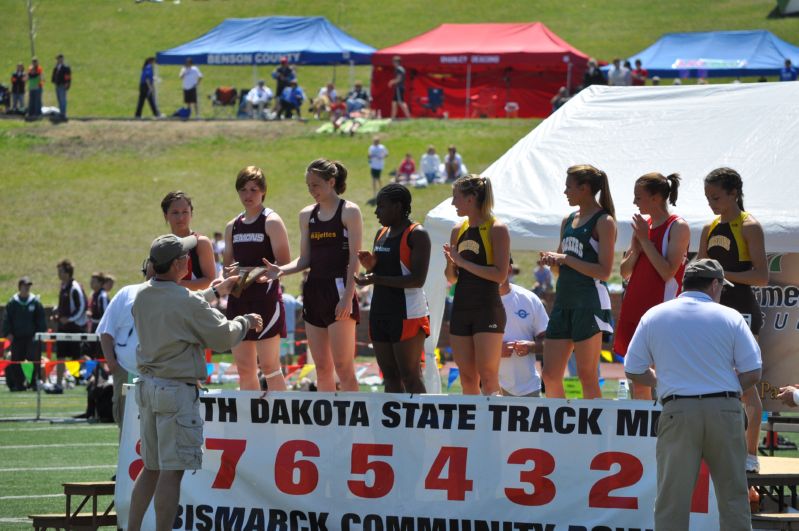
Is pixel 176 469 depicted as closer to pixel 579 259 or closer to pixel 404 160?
pixel 579 259

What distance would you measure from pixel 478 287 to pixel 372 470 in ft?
4.56

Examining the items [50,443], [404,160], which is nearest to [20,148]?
[404,160]

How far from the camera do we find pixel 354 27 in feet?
183

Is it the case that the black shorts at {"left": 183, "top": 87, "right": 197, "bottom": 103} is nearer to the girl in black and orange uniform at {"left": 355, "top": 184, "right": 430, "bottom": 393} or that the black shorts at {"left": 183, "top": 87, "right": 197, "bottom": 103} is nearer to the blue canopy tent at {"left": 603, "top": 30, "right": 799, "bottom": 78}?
the blue canopy tent at {"left": 603, "top": 30, "right": 799, "bottom": 78}

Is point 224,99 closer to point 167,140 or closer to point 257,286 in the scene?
point 167,140

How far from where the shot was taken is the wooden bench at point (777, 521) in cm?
687

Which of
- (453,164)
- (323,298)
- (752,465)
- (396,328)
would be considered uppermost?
(453,164)

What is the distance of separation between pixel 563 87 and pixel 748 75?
5558mm

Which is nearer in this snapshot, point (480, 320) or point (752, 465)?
point (752, 465)

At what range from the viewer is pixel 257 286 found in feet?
27.4

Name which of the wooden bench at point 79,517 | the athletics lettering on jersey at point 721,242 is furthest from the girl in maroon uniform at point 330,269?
the athletics lettering on jersey at point 721,242

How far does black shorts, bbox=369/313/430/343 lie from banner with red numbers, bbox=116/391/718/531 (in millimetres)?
508

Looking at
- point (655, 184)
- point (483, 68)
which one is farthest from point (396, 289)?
point (483, 68)

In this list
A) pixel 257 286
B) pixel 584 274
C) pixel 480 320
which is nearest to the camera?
pixel 584 274
